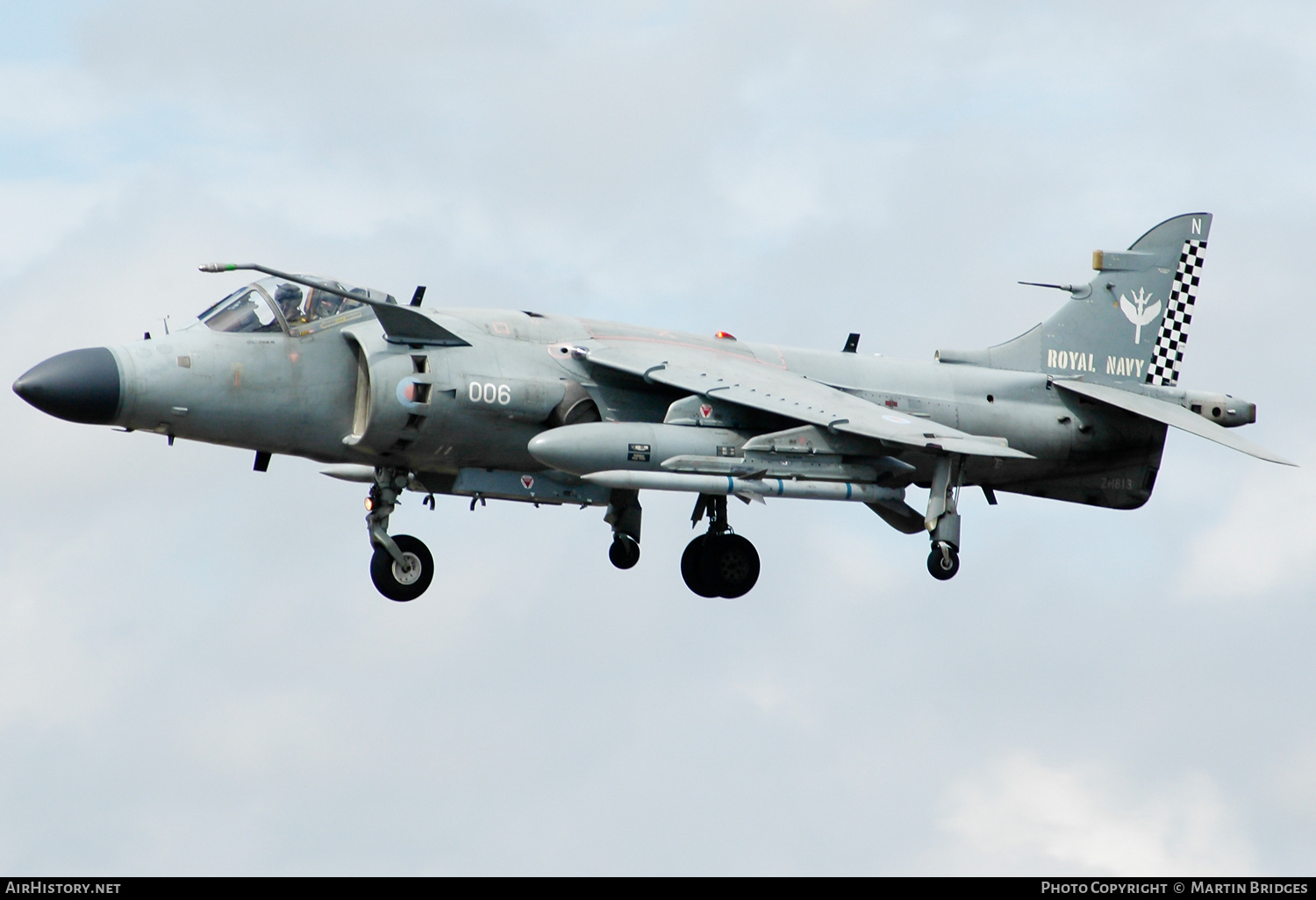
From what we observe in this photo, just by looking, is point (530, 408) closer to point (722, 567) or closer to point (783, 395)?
point (783, 395)

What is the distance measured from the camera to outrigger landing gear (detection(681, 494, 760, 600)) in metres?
21.5

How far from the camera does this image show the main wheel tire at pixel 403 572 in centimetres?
1919

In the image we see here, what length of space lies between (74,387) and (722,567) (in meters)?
7.43

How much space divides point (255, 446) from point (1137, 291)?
10.3 meters

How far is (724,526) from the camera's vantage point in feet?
70.9

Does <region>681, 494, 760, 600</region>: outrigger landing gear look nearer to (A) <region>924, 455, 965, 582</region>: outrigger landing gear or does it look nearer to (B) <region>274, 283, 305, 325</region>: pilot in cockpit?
(A) <region>924, 455, 965, 582</region>: outrigger landing gear

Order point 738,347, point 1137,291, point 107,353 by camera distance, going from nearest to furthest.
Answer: point 107,353, point 738,347, point 1137,291

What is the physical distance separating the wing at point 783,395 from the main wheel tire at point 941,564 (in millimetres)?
1127

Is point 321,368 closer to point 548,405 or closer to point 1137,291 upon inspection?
point 548,405

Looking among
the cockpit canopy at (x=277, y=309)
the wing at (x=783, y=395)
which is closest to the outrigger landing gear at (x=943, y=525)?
the wing at (x=783, y=395)

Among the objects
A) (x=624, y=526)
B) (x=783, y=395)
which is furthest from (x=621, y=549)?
(x=783, y=395)

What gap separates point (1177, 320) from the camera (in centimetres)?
2256

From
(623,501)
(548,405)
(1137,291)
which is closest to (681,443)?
(548,405)

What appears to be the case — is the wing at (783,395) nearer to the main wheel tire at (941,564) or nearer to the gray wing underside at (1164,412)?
the main wheel tire at (941,564)
